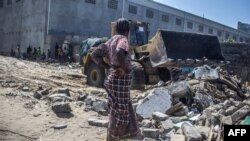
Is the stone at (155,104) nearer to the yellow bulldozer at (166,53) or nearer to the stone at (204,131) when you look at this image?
the stone at (204,131)

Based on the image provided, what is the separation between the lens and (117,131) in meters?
4.13

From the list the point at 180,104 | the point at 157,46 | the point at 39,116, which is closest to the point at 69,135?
the point at 39,116

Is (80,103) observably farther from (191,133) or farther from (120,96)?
(120,96)

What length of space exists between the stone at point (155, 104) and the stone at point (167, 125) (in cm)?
72

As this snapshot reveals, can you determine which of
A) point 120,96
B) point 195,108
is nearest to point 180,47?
point 195,108

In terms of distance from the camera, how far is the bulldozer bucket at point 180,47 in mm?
10227

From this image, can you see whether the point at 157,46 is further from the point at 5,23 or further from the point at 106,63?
the point at 5,23

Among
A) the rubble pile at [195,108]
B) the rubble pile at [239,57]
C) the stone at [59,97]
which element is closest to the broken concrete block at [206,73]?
the rubble pile at [195,108]

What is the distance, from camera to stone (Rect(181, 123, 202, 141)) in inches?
208

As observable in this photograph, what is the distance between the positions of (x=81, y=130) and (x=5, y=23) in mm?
31653

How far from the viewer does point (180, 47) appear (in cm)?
1094

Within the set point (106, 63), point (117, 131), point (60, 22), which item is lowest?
Result: point (117, 131)

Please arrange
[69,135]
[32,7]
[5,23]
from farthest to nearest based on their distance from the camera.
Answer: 1. [5,23]
2. [32,7]
3. [69,135]

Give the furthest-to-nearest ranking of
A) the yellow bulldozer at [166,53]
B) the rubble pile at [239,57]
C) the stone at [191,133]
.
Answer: the rubble pile at [239,57], the yellow bulldozer at [166,53], the stone at [191,133]
